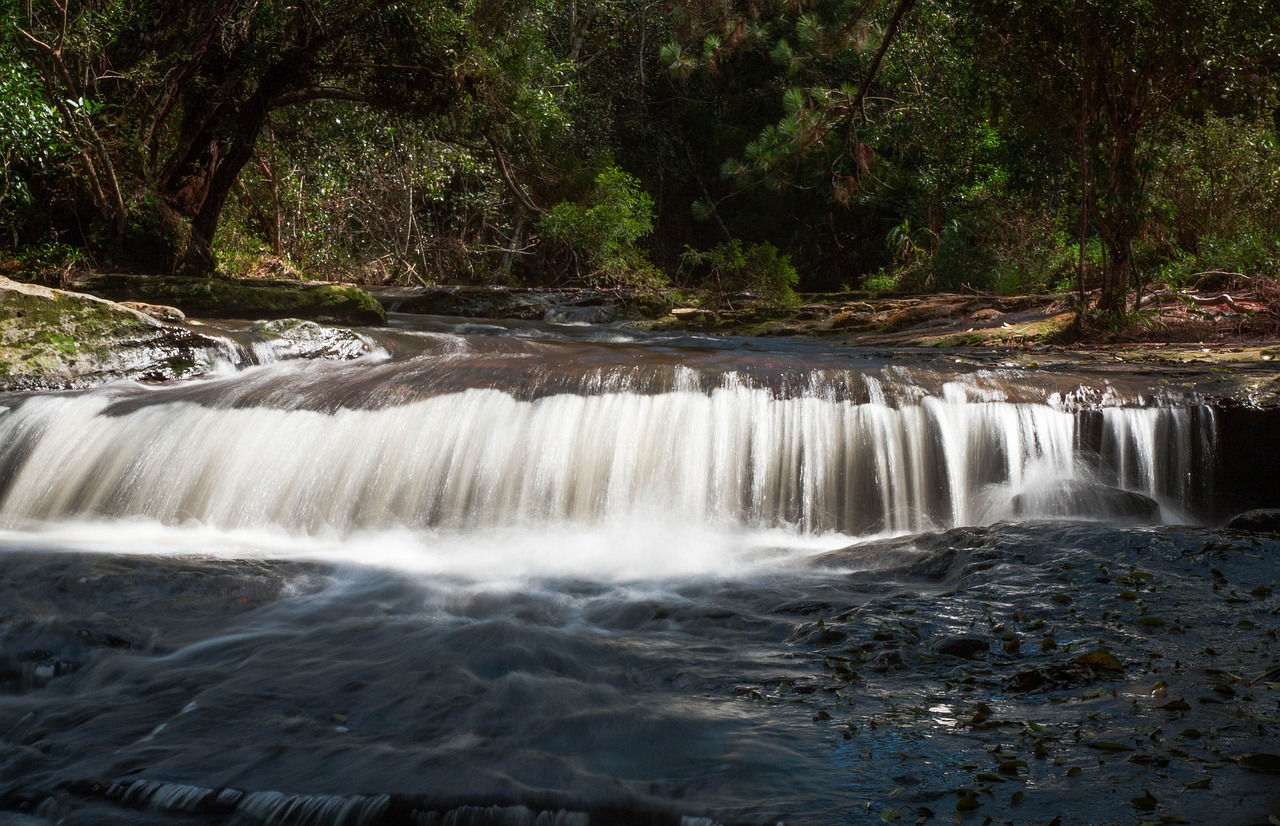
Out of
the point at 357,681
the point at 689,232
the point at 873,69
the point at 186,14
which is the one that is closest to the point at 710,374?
the point at 873,69

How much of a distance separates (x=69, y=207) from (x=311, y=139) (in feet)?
15.1

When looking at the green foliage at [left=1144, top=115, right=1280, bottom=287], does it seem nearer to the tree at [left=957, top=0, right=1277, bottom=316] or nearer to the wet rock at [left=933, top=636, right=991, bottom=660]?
the tree at [left=957, top=0, right=1277, bottom=316]

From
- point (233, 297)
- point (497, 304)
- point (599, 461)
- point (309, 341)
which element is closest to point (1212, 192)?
point (497, 304)

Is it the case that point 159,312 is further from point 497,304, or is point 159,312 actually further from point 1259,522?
point 1259,522

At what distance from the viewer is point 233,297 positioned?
11984 millimetres

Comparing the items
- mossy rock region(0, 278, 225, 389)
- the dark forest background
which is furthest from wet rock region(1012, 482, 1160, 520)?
mossy rock region(0, 278, 225, 389)

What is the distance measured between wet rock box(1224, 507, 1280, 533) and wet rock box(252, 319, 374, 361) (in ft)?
25.4

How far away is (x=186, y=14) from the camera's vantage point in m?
13.2

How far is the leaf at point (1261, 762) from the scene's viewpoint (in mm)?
2604

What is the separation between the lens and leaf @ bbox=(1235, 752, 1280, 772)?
103 inches

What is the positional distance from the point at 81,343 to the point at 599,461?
4.97 meters

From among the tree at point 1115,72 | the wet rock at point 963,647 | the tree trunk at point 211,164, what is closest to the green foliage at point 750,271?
the tree trunk at point 211,164

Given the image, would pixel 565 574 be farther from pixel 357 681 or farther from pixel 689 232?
pixel 689 232

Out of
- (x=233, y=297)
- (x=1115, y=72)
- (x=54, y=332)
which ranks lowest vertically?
(x=54, y=332)
